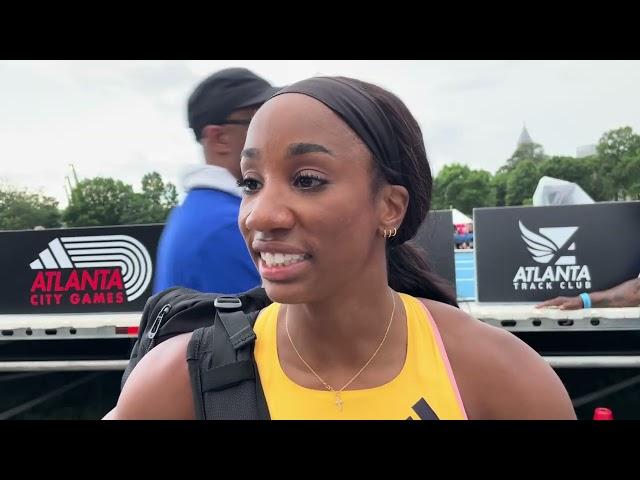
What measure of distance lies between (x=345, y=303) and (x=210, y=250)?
73 centimetres

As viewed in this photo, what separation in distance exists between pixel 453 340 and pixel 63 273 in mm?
4157

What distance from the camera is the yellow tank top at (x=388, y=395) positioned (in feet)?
3.37

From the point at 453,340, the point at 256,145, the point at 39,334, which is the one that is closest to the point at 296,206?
the point at 256,145

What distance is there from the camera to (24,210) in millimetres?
13008

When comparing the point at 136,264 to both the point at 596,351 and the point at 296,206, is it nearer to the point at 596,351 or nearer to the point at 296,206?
the point at 296,206

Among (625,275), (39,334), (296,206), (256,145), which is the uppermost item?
(256,145)

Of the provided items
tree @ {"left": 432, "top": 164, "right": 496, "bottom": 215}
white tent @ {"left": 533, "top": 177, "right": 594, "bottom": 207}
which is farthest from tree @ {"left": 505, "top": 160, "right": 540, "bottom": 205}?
white tent @ {"left": 533, "top": 177, "right": 594, "bottom": 207}

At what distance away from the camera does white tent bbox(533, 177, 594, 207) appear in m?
4.65

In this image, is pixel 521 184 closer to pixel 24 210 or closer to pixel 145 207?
pixel 145 207

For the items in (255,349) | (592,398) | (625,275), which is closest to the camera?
(255,349)

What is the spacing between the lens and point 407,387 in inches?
41.6

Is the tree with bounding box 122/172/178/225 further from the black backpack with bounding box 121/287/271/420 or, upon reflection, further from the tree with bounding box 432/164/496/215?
the tree with bounding box 432/164/496/215

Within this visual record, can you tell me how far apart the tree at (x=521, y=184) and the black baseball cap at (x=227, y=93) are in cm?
4635
